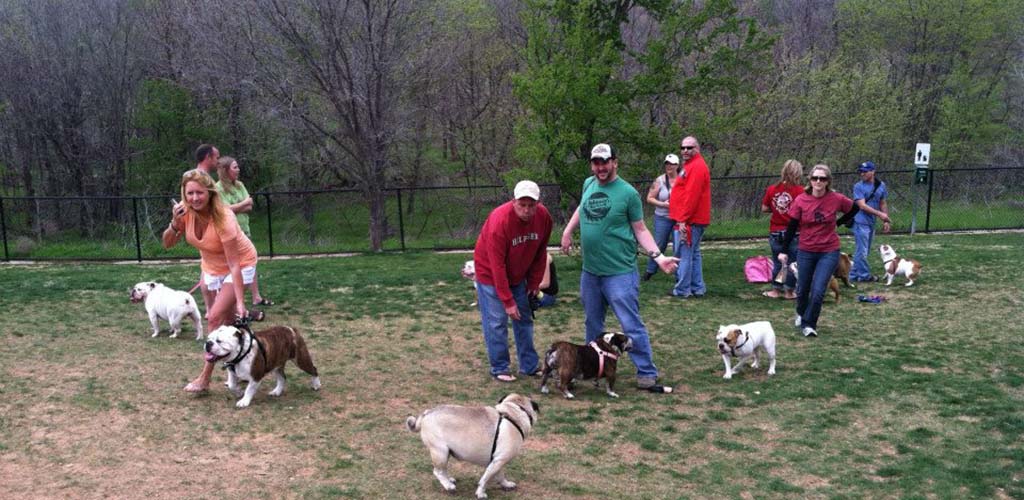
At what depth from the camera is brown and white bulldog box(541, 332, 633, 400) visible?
243 inches

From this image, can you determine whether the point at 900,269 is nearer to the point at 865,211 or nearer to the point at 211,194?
the point at 865,211

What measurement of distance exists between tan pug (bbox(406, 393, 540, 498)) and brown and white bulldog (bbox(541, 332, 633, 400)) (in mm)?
1758

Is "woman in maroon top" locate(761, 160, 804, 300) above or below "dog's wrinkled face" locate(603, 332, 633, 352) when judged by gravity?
above

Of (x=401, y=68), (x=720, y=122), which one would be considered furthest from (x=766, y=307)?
(x=401, y=68)

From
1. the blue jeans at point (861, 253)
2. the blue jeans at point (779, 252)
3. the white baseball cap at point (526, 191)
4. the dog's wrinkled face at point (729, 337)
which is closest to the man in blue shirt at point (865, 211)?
the blue jeans at point (861, 253)

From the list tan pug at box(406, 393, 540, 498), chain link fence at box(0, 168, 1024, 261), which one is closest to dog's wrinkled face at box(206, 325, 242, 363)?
tan pug at box(406, 393, 540, 498)

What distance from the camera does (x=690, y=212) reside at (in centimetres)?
970

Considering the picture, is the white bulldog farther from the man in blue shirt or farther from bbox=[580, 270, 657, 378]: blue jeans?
the man in blue shirt

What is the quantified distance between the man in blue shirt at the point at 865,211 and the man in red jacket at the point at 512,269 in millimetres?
5973

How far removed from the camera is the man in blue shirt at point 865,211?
10.9 meters

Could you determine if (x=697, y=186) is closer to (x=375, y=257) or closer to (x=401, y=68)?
(x=375, y=257)

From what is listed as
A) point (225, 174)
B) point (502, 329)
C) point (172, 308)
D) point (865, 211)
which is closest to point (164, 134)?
point (225, 174)

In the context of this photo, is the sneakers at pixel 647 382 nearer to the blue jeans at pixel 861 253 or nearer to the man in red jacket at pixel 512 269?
the man in red jacket at pixel 512 269

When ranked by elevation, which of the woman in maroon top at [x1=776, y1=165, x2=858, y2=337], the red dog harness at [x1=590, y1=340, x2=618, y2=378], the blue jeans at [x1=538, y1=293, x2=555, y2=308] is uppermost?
the woman in maroon top at [x1=776, y1=165, x2=858, y2=337]
